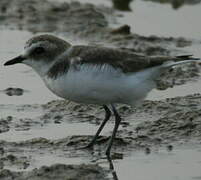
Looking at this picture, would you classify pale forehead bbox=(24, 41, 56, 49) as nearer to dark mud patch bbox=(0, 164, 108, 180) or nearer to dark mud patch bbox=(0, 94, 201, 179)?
dark mud patch bbox=(0, 94, 201, 179)

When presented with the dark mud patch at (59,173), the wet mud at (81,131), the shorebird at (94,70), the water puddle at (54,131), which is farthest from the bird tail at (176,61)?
the dark mud patch at (59,173)

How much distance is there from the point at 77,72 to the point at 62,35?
5.82 m

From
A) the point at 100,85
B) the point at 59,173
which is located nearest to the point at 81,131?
the point at 100,85

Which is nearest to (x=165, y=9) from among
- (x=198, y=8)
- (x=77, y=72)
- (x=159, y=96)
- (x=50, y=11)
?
(x=198, y=8)

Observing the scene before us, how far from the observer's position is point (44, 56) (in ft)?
27.8

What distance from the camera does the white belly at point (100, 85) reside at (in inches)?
317

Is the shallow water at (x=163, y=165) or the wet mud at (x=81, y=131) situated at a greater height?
the shallow water at (x=163, y=165)

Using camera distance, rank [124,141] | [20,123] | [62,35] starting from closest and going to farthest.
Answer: [124,141] → [20,123] → [62,35]

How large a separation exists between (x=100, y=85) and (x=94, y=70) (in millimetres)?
172

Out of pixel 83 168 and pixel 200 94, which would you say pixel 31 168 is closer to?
pixel 83 168

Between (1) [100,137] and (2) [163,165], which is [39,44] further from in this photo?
(2) [163,165]

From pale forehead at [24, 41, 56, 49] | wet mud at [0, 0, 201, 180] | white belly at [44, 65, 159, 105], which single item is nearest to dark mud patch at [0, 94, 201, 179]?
wet mud at [0, 0, 201, 180]

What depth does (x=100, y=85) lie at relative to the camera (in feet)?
26.5

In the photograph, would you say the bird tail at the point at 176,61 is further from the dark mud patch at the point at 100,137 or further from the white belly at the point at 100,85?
the dark mud patch at the point at 100,137
